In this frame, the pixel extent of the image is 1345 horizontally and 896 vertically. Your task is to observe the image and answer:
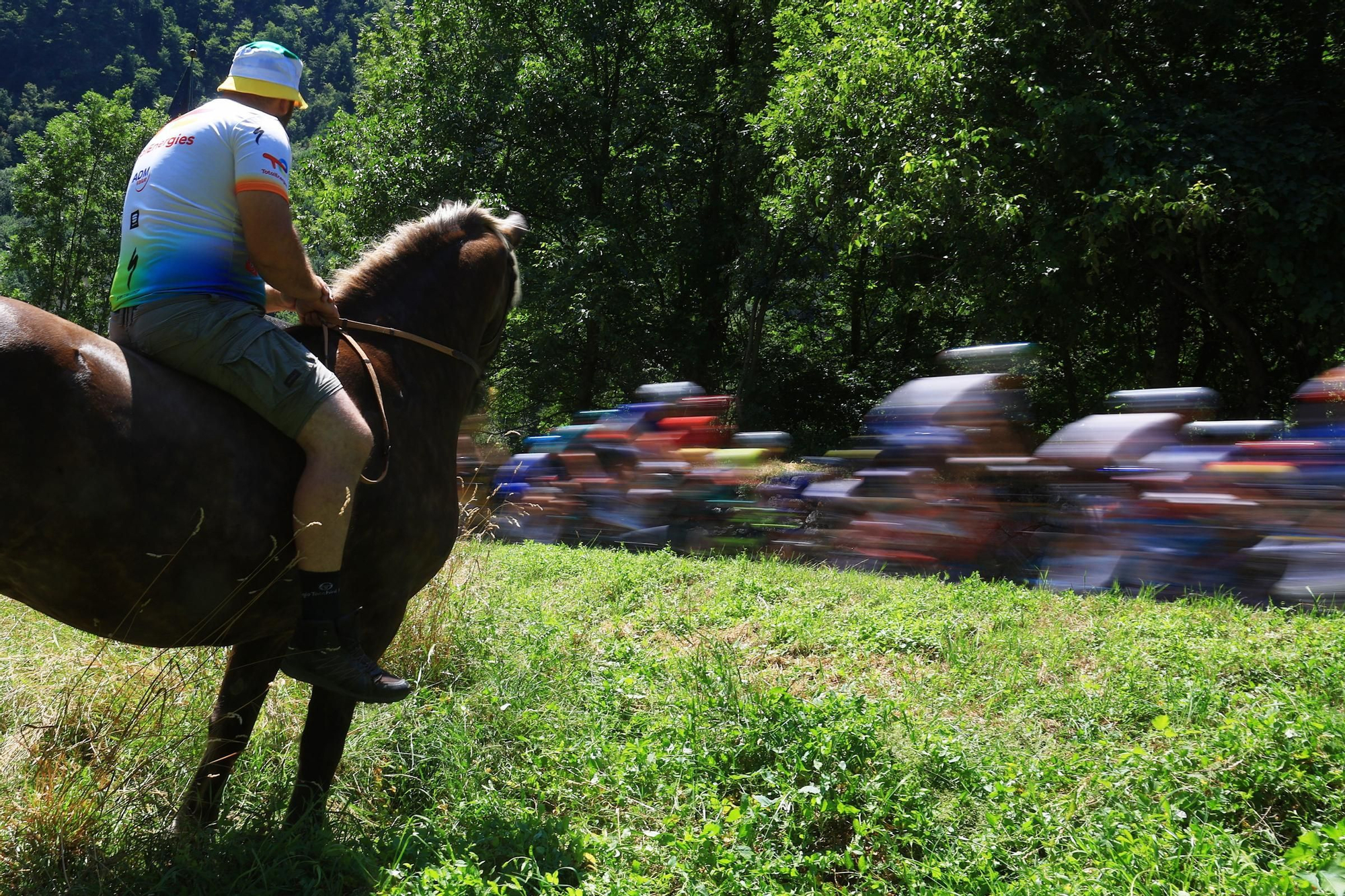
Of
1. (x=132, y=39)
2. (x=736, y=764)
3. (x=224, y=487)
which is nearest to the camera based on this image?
(x=224, y=487)

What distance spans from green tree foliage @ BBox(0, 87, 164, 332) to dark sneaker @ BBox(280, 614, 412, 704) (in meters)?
35.8

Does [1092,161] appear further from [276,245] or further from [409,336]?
[276,245]

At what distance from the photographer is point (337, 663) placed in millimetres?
3115

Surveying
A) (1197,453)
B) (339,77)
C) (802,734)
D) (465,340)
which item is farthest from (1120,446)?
(339,77)

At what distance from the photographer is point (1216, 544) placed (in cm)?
719

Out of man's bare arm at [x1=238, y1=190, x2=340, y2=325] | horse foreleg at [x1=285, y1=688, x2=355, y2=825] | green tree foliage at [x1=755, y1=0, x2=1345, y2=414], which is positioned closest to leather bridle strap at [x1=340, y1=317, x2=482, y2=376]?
man's bare arm at [x1=238, y1=190, x2=340, y2=325]

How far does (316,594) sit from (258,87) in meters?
1.84

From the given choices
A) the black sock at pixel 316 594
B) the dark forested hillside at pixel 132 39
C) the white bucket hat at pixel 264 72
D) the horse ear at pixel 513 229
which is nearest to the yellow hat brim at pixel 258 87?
the white bucket hat at pixel 264 72

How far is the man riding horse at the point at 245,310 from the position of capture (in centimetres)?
294

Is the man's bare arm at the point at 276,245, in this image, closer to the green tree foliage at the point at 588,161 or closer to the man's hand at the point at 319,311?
the man's hand at the point at 319,311

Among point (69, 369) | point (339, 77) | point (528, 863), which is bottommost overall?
point (528, 863)

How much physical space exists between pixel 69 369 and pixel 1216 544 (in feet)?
25.5

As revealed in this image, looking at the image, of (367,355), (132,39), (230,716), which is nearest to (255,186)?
(367,355)

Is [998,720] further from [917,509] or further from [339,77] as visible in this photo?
[339,77]
